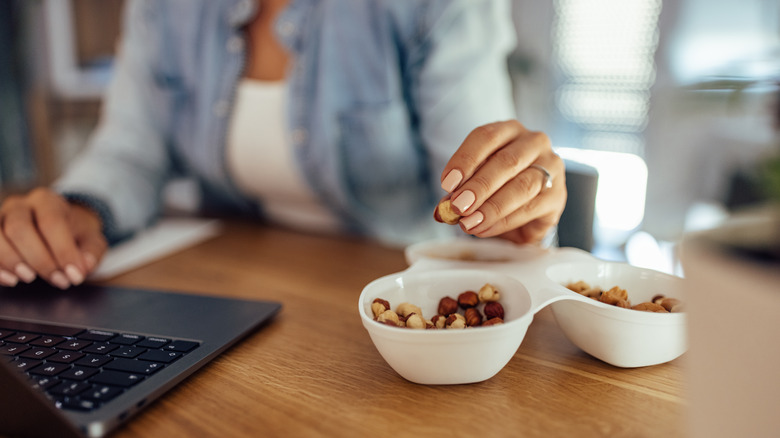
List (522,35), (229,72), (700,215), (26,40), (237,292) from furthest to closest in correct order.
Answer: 1. (522,35)
2. (26,40)
3. (229,72)
4. (237,292)
5. (700,215)

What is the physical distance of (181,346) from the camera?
0.39 meters

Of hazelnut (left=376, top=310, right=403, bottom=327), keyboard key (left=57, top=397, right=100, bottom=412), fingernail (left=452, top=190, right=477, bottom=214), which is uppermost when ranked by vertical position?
fingernail (left=452, top=190, right=477, bottom=214)

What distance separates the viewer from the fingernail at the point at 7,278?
532mm

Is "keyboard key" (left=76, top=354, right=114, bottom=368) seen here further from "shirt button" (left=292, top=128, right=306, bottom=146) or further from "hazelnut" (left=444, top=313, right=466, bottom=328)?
"shirt button" (left=292, top=128, right=306, bottom=146)

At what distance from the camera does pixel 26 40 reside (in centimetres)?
232

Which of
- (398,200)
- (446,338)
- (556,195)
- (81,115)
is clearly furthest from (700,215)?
(81,115)

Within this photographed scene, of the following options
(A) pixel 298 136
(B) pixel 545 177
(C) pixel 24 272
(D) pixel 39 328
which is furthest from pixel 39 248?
(B) pixel 545 177

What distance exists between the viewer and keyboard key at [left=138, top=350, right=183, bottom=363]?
37 cm

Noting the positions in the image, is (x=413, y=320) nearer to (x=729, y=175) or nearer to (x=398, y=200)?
(x=729, y=175)

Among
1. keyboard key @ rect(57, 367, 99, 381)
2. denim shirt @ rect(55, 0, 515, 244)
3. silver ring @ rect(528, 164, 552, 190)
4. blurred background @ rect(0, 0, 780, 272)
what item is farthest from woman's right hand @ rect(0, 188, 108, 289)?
blurred background @ rect(0, 0, 780, 272)

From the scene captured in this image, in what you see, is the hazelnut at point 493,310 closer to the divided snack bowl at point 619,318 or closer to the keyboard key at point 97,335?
the divided snack bowl at point 619,318

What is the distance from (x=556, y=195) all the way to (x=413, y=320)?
196mm

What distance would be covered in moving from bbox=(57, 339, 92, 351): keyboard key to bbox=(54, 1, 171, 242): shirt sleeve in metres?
0.38

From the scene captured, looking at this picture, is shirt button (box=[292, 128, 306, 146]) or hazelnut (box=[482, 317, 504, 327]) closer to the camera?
hazelnut (box=[482, 317, 504, 327])
